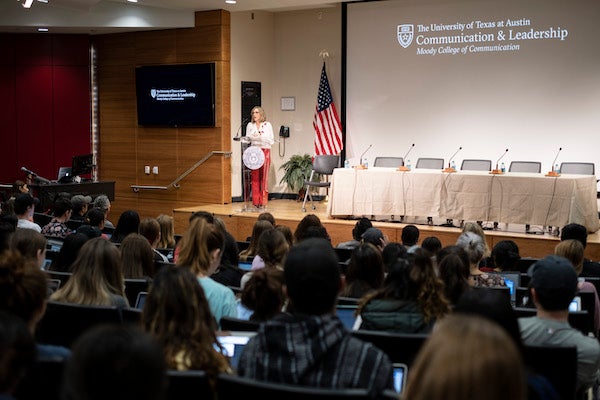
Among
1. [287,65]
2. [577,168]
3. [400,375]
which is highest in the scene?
[287,65]

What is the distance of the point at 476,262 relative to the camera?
508 cm

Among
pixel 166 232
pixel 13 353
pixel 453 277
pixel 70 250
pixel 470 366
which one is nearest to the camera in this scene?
pixel 470 366

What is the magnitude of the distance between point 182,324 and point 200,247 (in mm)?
1380

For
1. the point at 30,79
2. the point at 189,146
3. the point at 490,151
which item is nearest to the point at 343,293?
the point at 490,151

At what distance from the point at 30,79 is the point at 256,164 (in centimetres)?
565

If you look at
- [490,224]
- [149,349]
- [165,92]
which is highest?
[165,92]

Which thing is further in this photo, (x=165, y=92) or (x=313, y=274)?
(x=165, y=92)

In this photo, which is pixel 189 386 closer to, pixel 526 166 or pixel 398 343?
pixel 398 343

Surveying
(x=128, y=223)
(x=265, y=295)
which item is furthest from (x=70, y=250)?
(x=265, y=295)

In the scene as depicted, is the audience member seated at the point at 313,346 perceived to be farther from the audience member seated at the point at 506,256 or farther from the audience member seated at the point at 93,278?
the audience member seated at the point at 506,256

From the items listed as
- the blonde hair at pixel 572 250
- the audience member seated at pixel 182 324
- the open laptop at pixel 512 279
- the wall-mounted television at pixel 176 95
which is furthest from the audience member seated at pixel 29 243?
the wall-mounted television at pixel 176 95

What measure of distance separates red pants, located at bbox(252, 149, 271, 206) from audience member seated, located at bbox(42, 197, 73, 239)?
14.2 ft

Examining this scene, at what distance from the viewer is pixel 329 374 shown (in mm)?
2068

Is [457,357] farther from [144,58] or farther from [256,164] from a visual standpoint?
[144,58]
